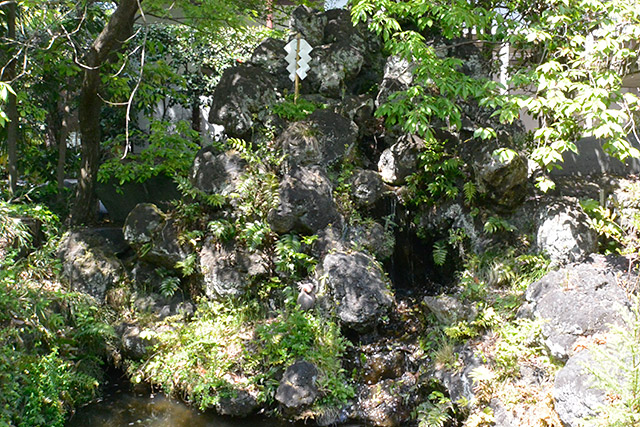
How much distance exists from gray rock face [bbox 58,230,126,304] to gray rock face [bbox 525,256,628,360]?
6.34 m

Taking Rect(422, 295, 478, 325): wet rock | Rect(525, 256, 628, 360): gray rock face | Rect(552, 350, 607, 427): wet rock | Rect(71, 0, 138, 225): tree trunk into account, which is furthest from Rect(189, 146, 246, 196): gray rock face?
Rect(552, 350, 607, 427): wet rock

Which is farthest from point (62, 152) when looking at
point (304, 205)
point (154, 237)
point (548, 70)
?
Answer: point (548, 70)

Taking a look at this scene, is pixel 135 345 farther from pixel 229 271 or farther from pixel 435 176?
pixel 435 176

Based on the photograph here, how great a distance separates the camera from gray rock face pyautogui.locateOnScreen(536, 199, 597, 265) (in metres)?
7.92

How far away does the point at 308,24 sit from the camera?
1037cm

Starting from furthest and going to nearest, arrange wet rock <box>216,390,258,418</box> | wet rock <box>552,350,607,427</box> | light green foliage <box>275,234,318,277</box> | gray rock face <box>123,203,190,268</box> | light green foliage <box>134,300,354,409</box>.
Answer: gray rock face <box>123,203,190,268</box>, light green foliage <box>275,234,318,277</box>, light green foliage <box>134,300,354,409</box>, wet rock <box>216,390,258,418</box>, wet rock <box>552,350,607,427</box>

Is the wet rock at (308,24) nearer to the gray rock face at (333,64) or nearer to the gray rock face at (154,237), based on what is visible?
the gray rock face at (333,64)

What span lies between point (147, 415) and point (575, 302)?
5.40 meters

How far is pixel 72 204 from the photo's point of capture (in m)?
10.5

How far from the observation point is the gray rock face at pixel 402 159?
365 inches

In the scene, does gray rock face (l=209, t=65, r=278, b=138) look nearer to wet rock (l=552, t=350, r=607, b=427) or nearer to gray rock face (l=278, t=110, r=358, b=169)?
gray rock face (l=278, t=110, r=358, b=169)

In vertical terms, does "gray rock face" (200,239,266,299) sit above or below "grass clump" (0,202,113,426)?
above

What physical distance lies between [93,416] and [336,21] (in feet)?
25.3

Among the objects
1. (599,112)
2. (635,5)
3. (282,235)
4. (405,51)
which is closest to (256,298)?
(282,235)
